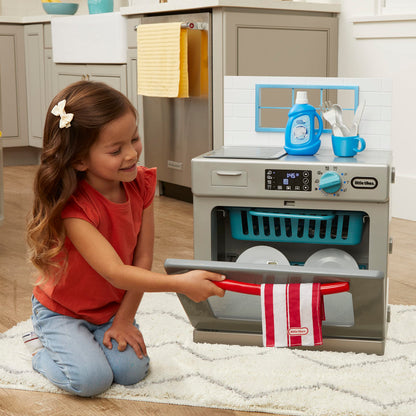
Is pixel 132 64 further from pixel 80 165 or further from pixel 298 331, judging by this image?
pixel 298 331

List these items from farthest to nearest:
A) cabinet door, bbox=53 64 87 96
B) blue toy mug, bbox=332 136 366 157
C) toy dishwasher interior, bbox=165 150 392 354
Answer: cabinet door, bbox=53 64 87 96 < blue toy mug, bbox=332 136 366 157 < toy dishwasher interior, bbox=165 150 392 354

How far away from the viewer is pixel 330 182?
4.64ft

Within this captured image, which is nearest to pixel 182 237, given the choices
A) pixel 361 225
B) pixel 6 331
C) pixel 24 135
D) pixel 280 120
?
pixel 280 120

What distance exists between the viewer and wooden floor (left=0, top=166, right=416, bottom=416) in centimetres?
131

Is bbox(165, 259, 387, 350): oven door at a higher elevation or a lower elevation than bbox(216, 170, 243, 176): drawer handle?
lower

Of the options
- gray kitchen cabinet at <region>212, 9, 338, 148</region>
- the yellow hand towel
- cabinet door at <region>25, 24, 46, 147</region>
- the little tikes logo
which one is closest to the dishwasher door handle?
the little tikes logo

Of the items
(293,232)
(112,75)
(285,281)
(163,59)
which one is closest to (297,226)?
(293,232)

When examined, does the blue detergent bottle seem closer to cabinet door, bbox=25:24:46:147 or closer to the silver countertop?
the silver countertop

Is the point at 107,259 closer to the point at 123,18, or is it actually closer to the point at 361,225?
the point at 361,225

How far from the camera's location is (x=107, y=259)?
1314mm

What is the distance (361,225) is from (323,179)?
0.15m

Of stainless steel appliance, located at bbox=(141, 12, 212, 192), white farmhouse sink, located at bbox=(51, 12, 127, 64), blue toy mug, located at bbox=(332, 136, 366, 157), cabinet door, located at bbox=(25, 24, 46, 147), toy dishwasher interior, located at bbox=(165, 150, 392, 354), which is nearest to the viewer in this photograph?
toy dishwasher interior, located at bbox=(165, 150, 392, 354)

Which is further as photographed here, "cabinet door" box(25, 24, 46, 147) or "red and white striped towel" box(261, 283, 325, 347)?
"cabinet door" box(25, 24, 46, 147)

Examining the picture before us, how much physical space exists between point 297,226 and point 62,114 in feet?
1.88
